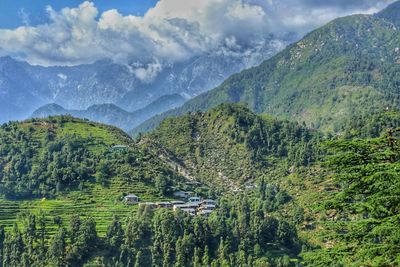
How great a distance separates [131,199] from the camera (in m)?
135

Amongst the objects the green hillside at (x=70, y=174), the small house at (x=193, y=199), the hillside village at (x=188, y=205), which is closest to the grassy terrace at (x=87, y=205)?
the green hillside at (x=70, y=174)

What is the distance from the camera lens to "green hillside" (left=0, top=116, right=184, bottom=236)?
422 ft

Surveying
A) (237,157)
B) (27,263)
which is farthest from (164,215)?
(237,157)

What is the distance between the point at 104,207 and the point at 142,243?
30301mm

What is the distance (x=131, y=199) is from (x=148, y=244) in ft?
112

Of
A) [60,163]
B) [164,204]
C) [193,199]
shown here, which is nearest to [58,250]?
[164,204]

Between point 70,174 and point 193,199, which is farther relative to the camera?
point 193,199

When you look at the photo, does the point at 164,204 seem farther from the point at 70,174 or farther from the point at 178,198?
the point at 70,174

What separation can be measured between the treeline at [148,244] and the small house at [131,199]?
79.6 feet

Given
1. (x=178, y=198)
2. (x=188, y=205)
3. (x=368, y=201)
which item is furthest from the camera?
(x=178, y=198)

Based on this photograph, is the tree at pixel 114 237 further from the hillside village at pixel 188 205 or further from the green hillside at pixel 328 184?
the green hillside at pixel 328 184

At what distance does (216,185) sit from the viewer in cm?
18512

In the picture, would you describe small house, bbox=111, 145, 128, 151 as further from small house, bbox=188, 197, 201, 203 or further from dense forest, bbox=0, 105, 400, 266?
small house, bbox=188, 197, 201, 203

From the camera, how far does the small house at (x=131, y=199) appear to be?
133875 mm
